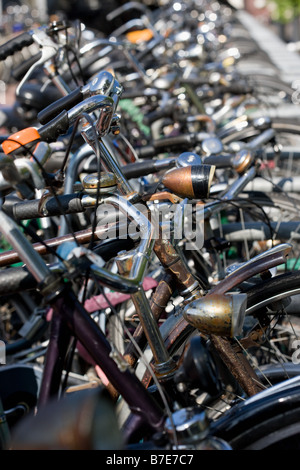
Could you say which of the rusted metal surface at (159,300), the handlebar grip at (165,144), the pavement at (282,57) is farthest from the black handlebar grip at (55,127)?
the pavement at (282,57)

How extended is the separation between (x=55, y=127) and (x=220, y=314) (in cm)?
72

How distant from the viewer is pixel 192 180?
1.72 m

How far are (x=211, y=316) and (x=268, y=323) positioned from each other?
53 centimetres

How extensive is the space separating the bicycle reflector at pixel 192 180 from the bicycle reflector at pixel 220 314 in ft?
1.34

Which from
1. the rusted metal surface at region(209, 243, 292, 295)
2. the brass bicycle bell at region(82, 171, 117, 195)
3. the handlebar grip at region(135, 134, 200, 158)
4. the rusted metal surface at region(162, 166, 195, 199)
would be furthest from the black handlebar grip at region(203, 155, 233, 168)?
the brass bicycle bell at region(82, 171, 117, 195)

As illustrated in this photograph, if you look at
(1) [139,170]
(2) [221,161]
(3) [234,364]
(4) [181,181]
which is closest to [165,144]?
(2) [221,161]

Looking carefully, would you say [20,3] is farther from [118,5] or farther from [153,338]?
[153,338]

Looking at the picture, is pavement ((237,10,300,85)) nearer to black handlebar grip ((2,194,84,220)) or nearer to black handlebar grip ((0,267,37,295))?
black handlebar grip ((2,194,84,220))

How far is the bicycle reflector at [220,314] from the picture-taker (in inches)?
55.7

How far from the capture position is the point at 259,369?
1992 millimetres

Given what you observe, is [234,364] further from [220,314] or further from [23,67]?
[23,67]

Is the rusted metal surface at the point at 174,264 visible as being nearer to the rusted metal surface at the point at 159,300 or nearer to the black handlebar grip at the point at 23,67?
the rusted metal surface at the point at 159,300

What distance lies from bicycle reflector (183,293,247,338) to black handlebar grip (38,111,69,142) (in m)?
0.64

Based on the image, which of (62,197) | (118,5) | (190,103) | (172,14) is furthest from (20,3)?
(62,197)
